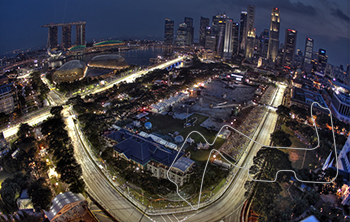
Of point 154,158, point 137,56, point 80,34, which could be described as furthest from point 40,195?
point 80,34

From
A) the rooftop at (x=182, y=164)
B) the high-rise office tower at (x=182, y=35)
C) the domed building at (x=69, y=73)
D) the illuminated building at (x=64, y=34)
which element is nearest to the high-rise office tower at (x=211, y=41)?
the high-rise office tower at (x=182, y=35)

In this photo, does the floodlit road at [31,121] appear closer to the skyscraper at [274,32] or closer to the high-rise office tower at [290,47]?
the high-rise office tower at [290,47]

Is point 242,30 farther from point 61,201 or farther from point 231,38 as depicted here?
point 61,201

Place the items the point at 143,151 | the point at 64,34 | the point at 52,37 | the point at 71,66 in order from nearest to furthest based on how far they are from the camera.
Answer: the point at 143,151 → the point at 71,66 → the point at 52,37 → the point at 64,34

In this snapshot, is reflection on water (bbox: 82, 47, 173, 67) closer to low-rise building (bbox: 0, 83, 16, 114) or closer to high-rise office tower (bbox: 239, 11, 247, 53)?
high-rise office tower (bbox: 239, 11, 247, 53)

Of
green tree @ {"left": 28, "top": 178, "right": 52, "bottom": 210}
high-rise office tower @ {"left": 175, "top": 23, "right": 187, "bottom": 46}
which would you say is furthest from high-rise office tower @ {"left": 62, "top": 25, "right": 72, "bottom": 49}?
green tree @ {"left": 28, "top": 178, "right": 52, "bottom": 210}
